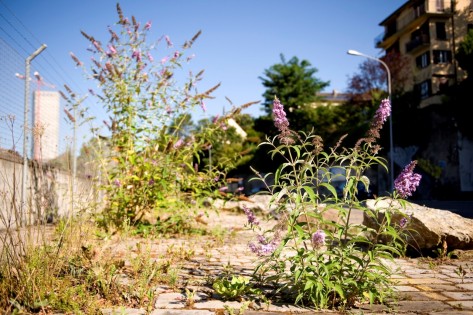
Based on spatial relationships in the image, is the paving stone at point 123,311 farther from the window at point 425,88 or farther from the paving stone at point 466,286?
the window at point 425,88

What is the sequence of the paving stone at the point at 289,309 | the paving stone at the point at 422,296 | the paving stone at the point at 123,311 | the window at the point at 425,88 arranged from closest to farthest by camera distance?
the paving stone at the point at 123,311 → the paving stone at the point at 289,309 → the paving stone at the point at 422,296 → the window at the point at 425,88

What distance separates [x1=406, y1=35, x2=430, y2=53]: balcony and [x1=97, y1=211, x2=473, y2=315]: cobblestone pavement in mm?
33623

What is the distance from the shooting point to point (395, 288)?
3.17 metres

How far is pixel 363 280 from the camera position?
286cm

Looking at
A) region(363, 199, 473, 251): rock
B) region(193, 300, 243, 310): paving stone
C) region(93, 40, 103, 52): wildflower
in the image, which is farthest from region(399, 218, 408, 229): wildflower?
region(93, 40, 103, 52): wildflower

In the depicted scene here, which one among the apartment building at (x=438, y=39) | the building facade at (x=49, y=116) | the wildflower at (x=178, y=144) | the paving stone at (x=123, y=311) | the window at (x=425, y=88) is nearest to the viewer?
the paving stone at (x=123, y=311)

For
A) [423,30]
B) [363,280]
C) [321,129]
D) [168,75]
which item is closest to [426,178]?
[321,129]

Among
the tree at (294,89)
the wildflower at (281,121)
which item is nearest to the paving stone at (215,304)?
the wildflower at (281,121)

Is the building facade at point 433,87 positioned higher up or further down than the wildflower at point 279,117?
higher up

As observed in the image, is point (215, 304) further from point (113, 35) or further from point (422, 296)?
point (113, 35)

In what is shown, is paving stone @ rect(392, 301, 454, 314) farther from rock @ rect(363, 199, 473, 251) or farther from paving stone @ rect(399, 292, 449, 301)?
rock @ rect(363, 199, 473, 251)

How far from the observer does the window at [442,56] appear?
3312 centimetres

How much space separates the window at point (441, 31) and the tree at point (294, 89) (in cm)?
1037

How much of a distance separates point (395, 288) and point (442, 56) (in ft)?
117
